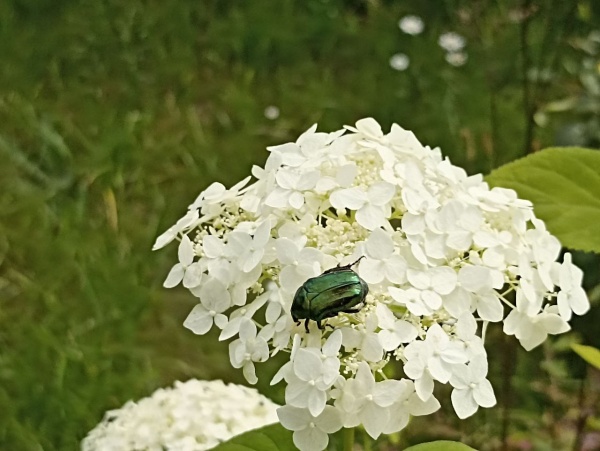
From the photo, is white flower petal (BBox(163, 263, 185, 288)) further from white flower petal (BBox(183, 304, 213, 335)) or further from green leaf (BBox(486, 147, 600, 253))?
green leaf (BBox(486, 147, 600, 253))

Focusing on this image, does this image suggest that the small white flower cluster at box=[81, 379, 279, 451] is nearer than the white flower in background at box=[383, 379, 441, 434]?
No

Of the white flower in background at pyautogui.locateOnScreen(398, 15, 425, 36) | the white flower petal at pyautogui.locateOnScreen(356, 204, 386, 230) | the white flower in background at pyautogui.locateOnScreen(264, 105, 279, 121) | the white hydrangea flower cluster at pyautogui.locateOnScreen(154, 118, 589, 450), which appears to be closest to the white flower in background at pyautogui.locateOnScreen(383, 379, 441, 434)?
the white hydrangea flower cluster at pyautogui.locateOnScreen(154, 118, 589, 450)

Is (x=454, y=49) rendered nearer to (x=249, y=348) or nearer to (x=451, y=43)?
(x=451, y=43)

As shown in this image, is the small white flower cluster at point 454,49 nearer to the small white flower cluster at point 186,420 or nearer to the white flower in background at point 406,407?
the small white flower cluster at point 186,420

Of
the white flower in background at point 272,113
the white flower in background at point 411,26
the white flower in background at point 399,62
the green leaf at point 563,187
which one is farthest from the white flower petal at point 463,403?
the white flower in background at point 411,26

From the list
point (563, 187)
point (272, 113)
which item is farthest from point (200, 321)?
point (272, 113)

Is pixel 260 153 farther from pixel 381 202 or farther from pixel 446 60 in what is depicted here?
pixel 381 202
